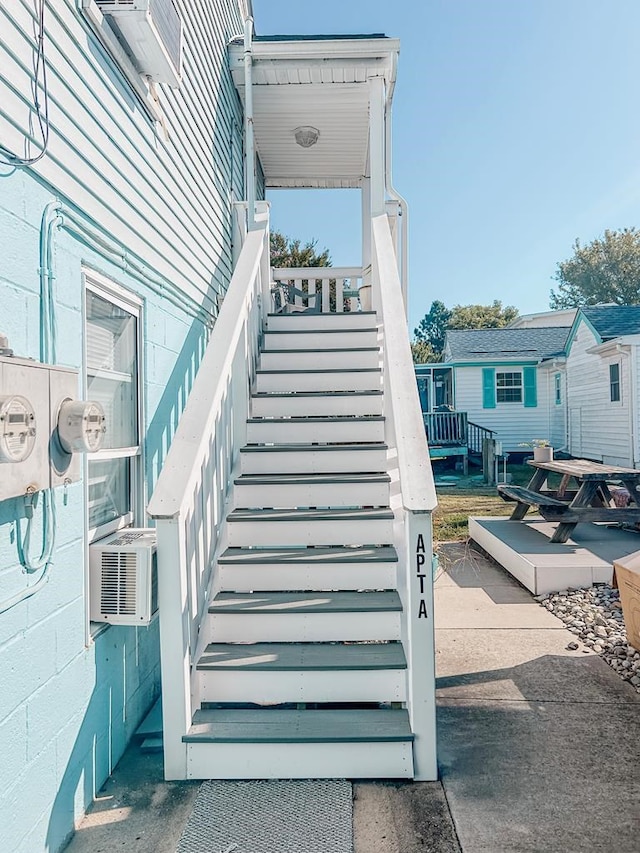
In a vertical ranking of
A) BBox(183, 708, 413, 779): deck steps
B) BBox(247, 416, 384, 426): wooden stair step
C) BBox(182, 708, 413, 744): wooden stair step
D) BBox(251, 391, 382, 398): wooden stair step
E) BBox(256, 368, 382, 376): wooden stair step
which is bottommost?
BBox(183, 708, 413, 779): deck steps

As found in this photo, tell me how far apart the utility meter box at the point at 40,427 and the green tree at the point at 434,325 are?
5141 centimetres

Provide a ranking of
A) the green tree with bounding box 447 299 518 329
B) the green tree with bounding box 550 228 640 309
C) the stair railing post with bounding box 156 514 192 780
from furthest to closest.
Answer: the green tree with bounding box 447 299 518 329, the green tree with bounding box 550 228 640 309, the stair railing post with bounding box 156 514 192 780

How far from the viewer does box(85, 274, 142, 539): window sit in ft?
7.98

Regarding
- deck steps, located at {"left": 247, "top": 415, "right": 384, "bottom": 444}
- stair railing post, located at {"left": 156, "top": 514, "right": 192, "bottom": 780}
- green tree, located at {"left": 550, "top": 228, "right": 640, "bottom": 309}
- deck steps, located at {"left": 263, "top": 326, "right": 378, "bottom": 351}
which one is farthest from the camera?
green tree, located at {"left": 550, "top": 228, "right": 640, "bottom": 309}

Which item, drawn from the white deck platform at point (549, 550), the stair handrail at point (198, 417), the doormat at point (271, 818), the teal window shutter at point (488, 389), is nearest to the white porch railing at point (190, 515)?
the stair handrail at point (198, 417)

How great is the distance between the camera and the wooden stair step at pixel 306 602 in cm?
269

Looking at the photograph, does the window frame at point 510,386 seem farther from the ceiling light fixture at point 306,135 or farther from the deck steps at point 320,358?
the deck steps at point 320,358

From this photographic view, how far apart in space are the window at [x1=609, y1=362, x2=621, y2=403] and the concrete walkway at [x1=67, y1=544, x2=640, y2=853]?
33.0 ft

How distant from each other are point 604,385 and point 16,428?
→ 530 inches

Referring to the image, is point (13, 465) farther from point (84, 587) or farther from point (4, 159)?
point (4, 159)

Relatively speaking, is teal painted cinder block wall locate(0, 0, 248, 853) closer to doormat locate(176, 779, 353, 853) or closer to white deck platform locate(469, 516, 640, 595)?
doormat locate(176, 779, 353, 853)

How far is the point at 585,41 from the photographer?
1001 cm

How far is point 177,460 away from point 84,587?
2.00 feet

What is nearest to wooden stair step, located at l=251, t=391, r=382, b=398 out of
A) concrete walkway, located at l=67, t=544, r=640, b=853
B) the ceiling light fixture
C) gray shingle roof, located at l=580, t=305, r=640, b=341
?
concrete walkway, located at l=67, t=544, r=640, b=853
